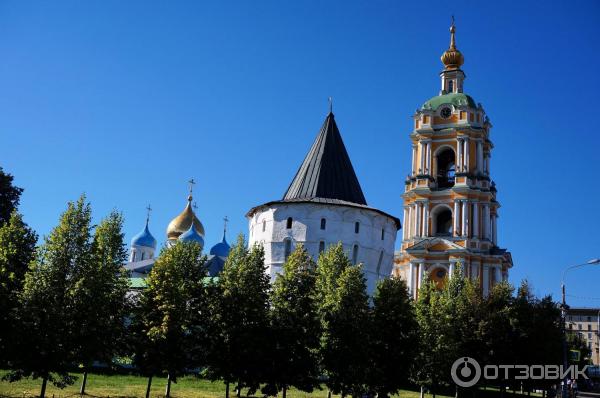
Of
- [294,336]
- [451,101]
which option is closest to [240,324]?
[294,336]

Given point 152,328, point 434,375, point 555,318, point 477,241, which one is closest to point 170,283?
point 152,328

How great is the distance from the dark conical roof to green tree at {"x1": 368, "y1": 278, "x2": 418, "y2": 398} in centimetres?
1349

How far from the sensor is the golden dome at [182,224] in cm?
7975

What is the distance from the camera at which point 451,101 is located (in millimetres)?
66438

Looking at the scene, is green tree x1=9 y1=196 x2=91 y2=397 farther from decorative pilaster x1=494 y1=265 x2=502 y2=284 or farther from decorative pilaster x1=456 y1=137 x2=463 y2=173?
decorative pilaster x1=456 y1=137 x2=463 y2=173

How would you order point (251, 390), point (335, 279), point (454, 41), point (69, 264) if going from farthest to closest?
point (454, 41), point (335, 279), point (251, 390), point (69, 264)

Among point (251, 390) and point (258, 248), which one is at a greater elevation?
point (258, 248)

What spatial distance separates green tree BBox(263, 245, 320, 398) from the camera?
89.1 feet

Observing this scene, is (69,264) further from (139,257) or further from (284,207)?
(139,257)

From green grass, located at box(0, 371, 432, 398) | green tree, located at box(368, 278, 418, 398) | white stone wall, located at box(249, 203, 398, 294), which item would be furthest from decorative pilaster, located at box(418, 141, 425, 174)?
green tree, located at box(368, 278, 418, 398)

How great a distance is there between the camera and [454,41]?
7312 cm

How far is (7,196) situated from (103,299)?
726 inches

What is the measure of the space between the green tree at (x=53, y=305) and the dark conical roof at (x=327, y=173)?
2016 cm

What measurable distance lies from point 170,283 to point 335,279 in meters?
7.77
